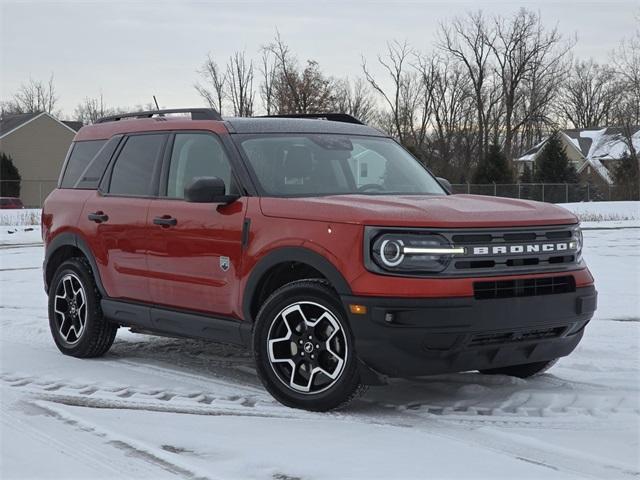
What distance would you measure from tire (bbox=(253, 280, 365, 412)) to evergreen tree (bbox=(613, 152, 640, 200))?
52768 mm

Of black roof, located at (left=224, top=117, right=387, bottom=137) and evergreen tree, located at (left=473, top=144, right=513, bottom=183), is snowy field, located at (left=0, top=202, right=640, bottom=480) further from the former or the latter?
evergreen tree, located at (left=473, top=144, right=513, bottom=183)

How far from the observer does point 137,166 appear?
725 cm

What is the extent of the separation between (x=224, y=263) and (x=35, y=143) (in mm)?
65428

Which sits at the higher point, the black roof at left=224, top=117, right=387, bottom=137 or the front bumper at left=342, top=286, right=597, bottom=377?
the black roof at left=224, top=117, right=387, bottom=137

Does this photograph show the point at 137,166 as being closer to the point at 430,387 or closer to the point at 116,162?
the point at 116,162

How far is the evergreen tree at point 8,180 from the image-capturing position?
54250 millimetres

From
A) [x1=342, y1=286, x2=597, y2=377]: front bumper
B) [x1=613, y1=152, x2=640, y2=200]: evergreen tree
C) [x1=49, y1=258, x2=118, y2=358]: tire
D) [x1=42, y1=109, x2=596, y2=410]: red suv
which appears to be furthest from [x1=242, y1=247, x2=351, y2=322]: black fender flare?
[x1=613, y1=152, x2=640, y2=200]: evergreen tree

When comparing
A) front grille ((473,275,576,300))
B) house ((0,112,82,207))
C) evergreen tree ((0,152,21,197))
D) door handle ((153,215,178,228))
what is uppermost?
house ((0,112,82,207))

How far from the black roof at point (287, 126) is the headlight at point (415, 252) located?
1.76 meters

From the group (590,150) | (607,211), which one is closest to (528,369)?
(607,211)

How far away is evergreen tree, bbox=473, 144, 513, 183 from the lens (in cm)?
5612

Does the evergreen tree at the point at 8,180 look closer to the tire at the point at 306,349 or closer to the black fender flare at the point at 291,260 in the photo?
the black fender flare at the point at 291,260

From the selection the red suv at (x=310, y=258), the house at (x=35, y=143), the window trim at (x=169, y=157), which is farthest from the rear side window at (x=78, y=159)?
the house at (x=35, y=143)

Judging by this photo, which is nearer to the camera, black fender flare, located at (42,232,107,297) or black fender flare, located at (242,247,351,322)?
black fender flare, located at (242,247,351,322)
